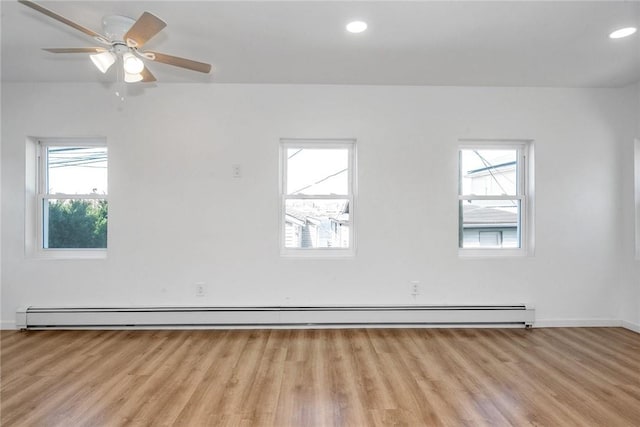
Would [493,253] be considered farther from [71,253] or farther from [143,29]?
[71,253]

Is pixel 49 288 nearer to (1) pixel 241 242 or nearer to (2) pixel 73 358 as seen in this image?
(2) pixel 73 358

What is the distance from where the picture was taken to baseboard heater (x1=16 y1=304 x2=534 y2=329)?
134 inches

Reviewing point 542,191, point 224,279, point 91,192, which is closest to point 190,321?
point 224,279

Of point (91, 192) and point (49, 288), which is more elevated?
point (91, 192)

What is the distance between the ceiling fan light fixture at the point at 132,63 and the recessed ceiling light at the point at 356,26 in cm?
143

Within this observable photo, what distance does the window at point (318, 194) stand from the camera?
145 inches

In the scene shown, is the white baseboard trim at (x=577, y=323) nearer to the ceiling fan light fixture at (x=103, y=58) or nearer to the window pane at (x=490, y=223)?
the window pane at (x=490, y=223)

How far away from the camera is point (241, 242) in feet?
11.6

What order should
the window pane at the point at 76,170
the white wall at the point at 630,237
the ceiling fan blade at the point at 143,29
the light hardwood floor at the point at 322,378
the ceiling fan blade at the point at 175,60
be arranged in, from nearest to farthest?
1. the ceiling fan blade at the point at 143,29
2. the light hardwood floor at the point at 322,378
3. the ceiling fan blade at the point at 175,60
4. the white wall at the point at 630,237
5. the window pane at the point at 76,170

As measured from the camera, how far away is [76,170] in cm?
367

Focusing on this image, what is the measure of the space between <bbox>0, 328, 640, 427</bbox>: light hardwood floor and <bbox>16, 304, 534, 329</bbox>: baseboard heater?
10 cm

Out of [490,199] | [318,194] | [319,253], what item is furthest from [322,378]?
[490,199]

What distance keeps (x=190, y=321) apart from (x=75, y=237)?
5.17 ft

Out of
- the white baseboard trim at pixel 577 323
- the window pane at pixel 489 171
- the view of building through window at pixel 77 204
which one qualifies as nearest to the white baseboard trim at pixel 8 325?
the view of building through window at pixel 77 204
